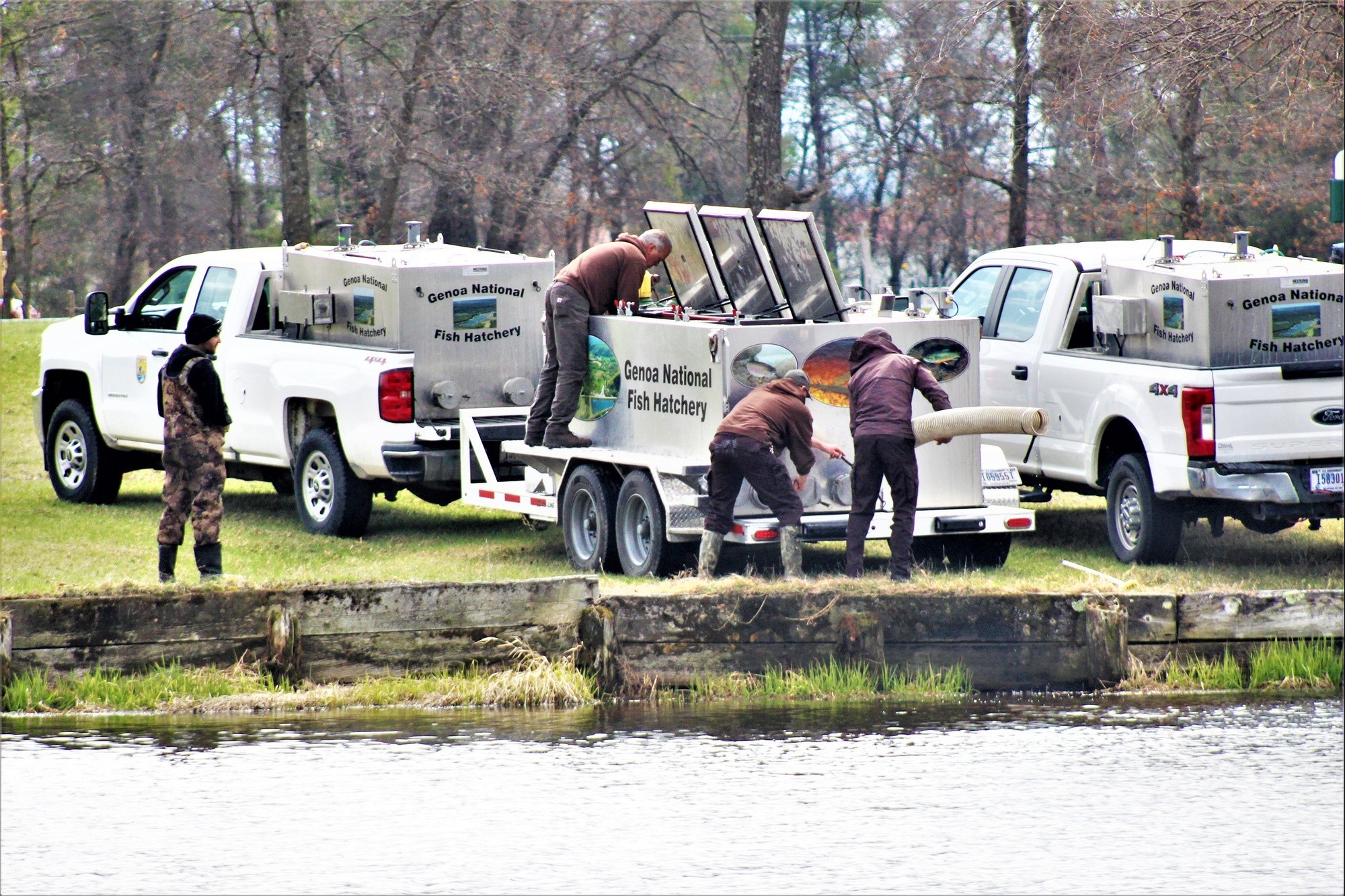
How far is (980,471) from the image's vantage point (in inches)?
475

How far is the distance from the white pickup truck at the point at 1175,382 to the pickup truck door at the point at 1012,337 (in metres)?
0.01

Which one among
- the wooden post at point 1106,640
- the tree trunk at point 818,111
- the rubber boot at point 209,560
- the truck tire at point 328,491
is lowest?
the wooden post at point 1106,640

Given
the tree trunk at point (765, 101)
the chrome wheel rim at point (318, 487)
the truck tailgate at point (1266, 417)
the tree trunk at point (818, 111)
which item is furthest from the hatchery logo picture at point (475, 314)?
the tree trunk at point (818, 111)

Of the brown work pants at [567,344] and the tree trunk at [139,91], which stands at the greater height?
the tree trunk at [139,91]

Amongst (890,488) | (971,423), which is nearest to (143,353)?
(890,488)

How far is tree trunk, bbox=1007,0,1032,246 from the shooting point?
20250 millimetres

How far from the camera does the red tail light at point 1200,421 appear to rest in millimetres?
11914

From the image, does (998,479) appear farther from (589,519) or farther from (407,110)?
(407,110)

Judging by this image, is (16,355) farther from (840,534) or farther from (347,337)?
(840,534)

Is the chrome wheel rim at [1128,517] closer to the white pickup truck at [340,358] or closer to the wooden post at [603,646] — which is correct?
the white pickup truck at [340,358]

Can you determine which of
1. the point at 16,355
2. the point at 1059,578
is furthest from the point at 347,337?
the point at 16,355

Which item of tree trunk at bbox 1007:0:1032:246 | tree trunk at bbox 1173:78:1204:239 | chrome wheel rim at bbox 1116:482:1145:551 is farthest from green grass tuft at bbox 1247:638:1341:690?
tree trunk at bbox 1007:0:1032:246

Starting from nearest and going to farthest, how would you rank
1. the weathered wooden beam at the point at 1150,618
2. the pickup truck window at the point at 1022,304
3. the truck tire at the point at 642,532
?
the weathered wooden beam at the point at 1150,618
the truck tire at the point at 642,532
the pickup truck window at the point at 1022,304

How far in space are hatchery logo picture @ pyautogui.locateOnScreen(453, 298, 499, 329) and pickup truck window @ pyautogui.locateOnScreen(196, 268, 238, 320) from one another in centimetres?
219
